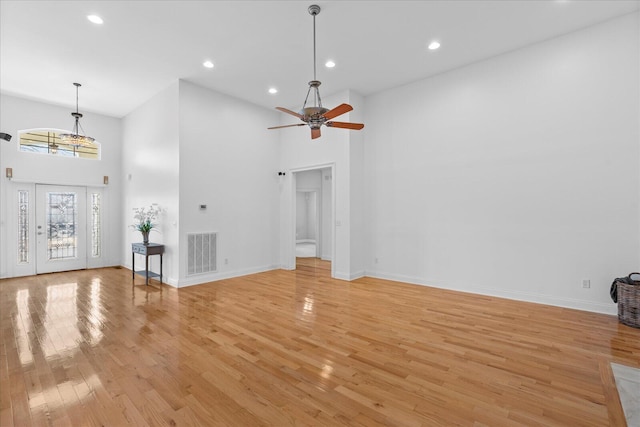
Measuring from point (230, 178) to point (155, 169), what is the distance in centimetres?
160

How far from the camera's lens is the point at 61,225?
23.6 ft

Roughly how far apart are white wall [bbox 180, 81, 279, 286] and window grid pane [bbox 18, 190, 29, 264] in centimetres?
407

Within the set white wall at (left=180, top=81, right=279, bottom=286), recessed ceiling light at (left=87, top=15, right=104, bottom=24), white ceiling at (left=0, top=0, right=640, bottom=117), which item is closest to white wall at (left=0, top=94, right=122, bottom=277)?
white ceiling at (left=0, top=0, right=640, bottom=117)

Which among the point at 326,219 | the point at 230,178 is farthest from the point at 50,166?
the point at 326,219

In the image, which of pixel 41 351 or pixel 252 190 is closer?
pixel 41 351

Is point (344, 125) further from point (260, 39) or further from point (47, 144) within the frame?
point (47, 144)

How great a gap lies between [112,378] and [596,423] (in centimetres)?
358

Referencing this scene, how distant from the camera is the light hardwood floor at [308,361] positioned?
6.77 feet

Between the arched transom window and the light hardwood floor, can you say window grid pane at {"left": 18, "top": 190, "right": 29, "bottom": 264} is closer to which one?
the arched transom window

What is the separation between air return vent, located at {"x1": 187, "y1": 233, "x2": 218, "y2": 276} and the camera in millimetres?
5777

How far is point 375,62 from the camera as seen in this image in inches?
199

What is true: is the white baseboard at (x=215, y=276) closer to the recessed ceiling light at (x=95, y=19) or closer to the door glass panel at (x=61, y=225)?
the door glass panel at (x=61, y=225)

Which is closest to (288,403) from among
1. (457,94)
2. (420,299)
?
(420,299)

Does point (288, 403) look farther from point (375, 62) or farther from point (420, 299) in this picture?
point (375, 62)
